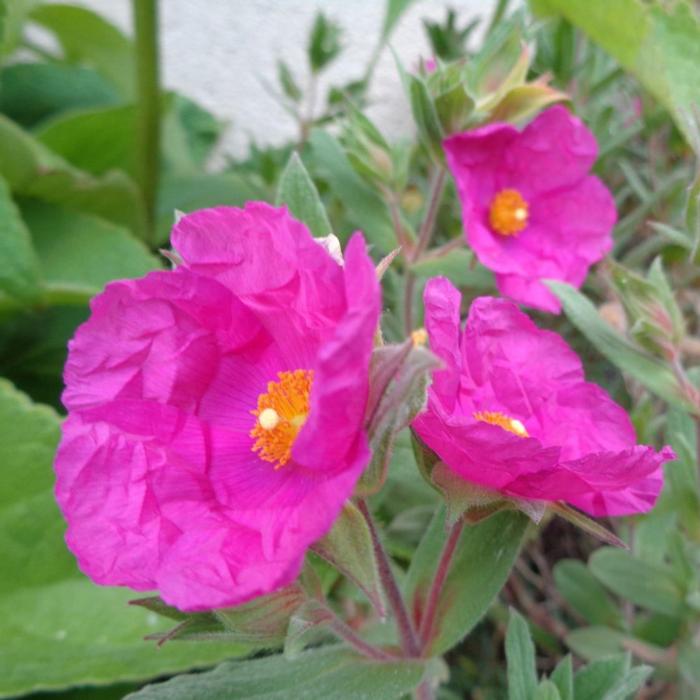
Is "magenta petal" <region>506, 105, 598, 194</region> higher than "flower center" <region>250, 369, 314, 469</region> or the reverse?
higher

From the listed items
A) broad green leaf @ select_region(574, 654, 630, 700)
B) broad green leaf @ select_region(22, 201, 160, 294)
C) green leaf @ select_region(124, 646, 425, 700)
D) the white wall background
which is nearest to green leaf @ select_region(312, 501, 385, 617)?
Result: green leaf @ select_region(124, 646, 425, 700)

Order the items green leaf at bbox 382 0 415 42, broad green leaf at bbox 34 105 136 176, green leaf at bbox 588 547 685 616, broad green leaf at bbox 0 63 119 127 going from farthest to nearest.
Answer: broad green leaf at bbox 0 63 119 127 → broad green leaf at bbox 34 105 136 176 → green leaf at bbox 382 0 415 42 → green leaf at bbox 588 547 685 616

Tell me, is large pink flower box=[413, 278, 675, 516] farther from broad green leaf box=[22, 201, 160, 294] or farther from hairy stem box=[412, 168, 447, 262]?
broad green leaf box=[22, 201, 160, 294]

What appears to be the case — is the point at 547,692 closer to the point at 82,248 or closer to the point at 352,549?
the point at 352,549

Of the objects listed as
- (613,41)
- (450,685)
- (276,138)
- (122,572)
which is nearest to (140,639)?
(122,572)

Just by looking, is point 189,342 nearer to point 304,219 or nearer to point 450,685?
point 304,219
